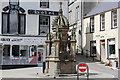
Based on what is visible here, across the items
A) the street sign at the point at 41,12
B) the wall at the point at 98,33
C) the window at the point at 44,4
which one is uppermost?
the window at the point at 44,4

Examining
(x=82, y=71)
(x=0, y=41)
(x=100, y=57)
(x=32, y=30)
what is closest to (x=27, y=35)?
(x=32, y=30)

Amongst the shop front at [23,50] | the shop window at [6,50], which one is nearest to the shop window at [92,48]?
the shop front at [23,50]

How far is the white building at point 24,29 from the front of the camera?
94.8 feet

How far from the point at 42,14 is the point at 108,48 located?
352 inches

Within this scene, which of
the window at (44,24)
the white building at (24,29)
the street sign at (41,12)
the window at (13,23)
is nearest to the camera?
the white building at (24,29)

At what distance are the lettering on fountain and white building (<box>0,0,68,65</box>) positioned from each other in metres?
9.57

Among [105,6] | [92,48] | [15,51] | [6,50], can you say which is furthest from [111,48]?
[6,50]

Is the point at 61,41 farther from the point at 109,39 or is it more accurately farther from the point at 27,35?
the point at 109,39

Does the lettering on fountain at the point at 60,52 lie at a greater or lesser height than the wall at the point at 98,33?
lesser

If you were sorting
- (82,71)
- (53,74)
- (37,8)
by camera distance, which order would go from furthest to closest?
(37,8)
(53,74)
(82,71)

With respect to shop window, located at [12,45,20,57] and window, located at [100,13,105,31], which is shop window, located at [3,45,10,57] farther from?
window, located at [100,13,105,31]

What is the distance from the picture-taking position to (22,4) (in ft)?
98.4

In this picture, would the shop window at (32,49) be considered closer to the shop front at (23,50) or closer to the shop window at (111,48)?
the shop front at (23,50)

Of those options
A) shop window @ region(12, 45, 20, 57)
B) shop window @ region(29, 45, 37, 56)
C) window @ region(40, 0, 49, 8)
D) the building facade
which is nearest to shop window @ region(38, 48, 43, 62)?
shop window @ region(29, 45, 37, 56)
